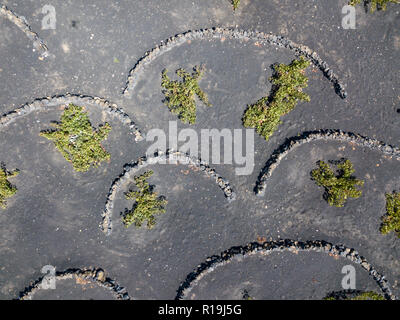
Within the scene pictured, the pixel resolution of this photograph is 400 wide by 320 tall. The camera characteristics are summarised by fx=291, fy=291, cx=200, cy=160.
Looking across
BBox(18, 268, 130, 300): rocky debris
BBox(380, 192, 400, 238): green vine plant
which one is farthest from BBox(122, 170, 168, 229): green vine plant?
BBox(380, 192, 400, 238): green vine plant

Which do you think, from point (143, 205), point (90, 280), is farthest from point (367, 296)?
point (90, 280)

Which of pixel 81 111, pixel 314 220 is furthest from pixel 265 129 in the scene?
pixel 81 111

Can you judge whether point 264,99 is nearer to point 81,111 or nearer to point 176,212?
point 176,212

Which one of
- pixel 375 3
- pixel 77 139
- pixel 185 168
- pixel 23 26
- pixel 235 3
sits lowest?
pixel 185 168

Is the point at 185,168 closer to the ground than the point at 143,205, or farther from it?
farther from it

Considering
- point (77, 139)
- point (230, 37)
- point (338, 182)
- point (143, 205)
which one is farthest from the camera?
point (230, 37)

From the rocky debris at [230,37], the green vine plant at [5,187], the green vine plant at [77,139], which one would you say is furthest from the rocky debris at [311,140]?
the green vine plant at [5,187]

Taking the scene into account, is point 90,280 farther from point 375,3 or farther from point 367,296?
point 375,3

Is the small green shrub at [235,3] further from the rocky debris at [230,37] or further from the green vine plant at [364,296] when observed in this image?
the green vine plant at [364,296]

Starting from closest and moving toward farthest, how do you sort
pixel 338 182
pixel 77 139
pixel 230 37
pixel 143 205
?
pixel 77 139 < pixel 143 205 < pixel 338 182 < pixel 230 37
